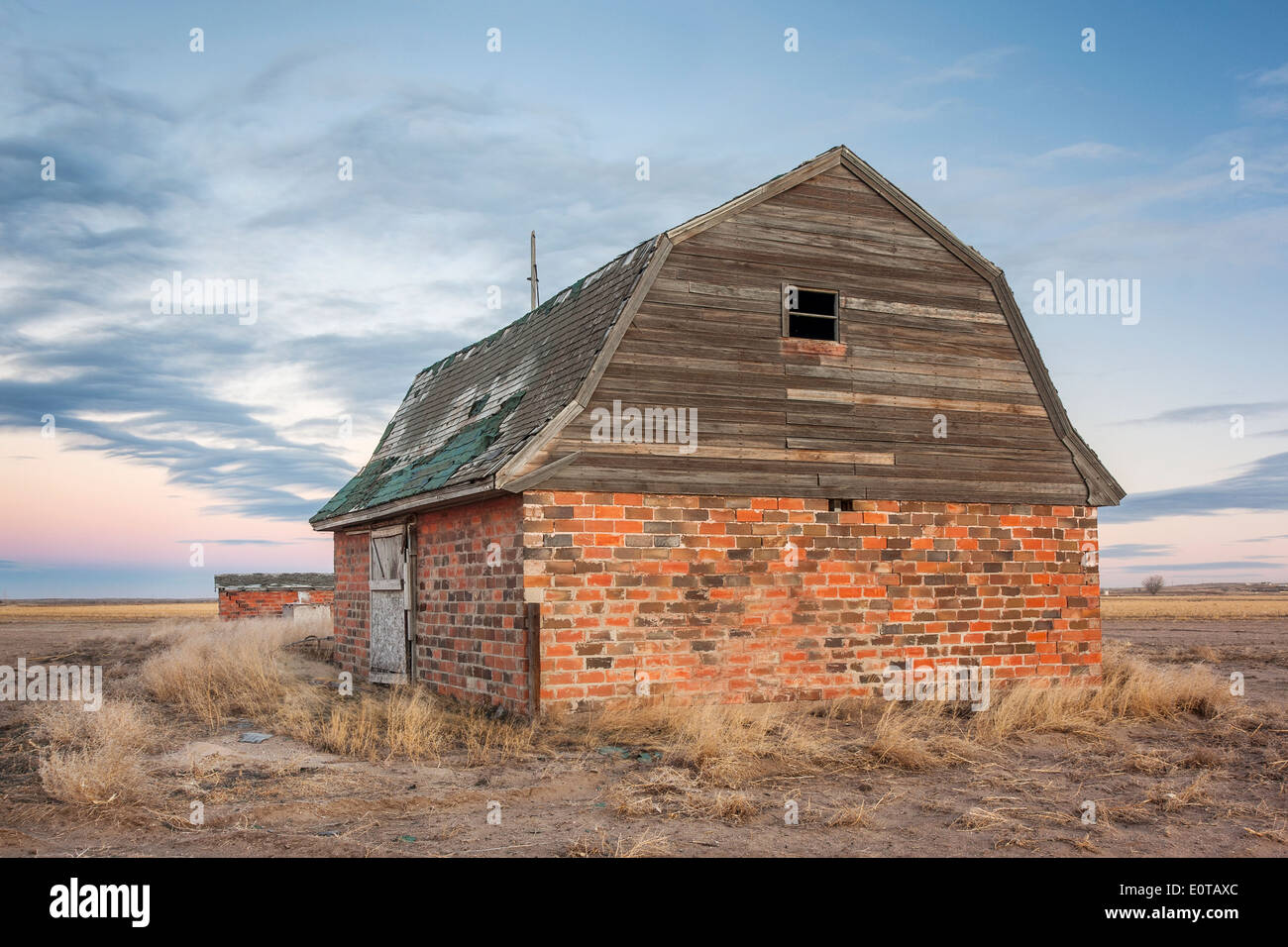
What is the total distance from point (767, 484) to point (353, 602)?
8385mm

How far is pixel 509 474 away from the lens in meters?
10.5

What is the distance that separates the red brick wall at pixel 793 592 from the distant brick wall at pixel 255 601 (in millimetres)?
23457

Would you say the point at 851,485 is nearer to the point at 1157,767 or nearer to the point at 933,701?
the point at 933,701

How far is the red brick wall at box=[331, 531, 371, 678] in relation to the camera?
646 inches

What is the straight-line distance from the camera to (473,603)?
12.2 meters

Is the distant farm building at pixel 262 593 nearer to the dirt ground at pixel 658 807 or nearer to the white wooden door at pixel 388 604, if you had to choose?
the white wooden door at pixel 388 604

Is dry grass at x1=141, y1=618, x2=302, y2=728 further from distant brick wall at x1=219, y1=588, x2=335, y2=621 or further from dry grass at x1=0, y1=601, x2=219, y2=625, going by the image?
dry grass at x1=0, y1=601, x2=219, y2=625

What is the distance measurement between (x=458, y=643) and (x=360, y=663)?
452 centimetres

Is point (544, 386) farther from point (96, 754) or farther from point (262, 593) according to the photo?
point (262, 593)

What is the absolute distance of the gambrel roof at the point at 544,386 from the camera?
11.3 metres

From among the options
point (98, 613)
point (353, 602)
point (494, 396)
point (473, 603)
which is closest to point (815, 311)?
point (494, 396)

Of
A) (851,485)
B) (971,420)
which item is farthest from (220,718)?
(971,420)

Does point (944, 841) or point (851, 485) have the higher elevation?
point (851, 485)

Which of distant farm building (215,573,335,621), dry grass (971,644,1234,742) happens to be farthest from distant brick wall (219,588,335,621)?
dry grass (971,644,1234,742)
